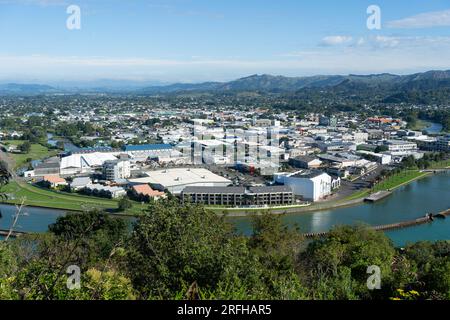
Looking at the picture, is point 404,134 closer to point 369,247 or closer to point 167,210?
point 369,247

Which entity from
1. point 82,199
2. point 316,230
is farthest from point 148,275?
point 82,199

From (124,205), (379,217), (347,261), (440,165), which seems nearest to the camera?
(347,261)

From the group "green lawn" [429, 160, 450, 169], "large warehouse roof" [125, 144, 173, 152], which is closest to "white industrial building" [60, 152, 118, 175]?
"large warehouse roof" [125, 144, 173, 152]

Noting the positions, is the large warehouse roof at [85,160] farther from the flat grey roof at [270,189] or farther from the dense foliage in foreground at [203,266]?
the dense foliage in foreground at [203,266]

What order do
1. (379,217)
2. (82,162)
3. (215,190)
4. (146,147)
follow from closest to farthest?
(379,217) < (215,190) < (82,162) < (146,147)

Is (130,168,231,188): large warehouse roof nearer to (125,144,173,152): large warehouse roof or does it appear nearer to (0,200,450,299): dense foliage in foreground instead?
(125,144,173,152): large warehouse roof

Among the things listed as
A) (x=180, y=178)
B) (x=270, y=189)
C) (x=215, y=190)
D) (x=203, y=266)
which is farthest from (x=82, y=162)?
(x=203, y=266)

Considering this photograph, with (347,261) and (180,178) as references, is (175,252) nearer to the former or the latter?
(347,261)

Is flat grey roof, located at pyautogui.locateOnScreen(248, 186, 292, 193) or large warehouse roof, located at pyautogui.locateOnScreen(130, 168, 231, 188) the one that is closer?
flat grey roof, located at pyautogui.locateOnScreen(248, 186, 292, 193)
